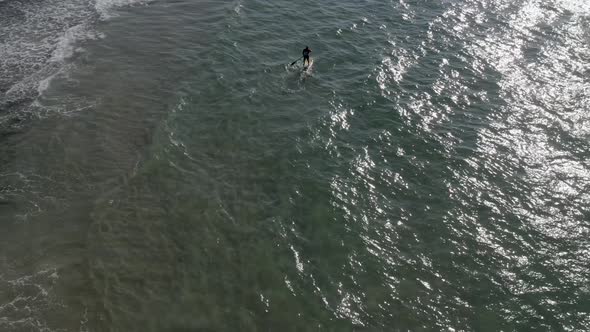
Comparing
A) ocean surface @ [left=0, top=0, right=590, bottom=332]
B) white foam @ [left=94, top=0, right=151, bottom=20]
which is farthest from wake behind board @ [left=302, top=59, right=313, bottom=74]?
white foam @ [left=94, top=0, right=151, bottom=20]

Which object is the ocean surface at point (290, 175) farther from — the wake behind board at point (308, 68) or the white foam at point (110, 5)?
the white foam at point (110, 5)

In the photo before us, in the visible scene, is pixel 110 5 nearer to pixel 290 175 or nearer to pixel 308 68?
pixel 308 68

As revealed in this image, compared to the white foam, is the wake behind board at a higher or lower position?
lower

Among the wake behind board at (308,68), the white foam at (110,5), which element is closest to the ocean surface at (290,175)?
the wake behind board at (308,68)

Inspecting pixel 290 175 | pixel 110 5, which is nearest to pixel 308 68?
pixel 290 175

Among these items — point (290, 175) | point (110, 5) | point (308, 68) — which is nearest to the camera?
point (290, 175)

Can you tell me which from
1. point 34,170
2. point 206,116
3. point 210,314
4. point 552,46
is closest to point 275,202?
point 210,314

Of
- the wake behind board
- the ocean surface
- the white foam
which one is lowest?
the ocean surface

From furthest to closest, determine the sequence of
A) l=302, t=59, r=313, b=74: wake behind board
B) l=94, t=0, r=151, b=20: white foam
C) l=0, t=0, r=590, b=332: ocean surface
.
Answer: l=94, t=0, r=151, b=20: white foam → l=302, t=59, r=313, b=74: wake behind board → l=0, t=0, r=590, b=332: ocean surface

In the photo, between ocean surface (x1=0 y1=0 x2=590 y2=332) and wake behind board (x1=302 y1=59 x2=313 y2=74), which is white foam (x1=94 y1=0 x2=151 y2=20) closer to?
ocean surface (x1=0 y1=0 x2=590 y2=332)

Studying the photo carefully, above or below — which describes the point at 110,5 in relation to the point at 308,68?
above
